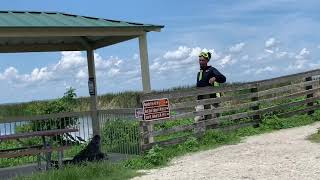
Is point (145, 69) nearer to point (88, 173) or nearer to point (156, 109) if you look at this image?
point (156, 109)

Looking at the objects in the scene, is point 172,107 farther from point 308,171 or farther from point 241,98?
point 308,171

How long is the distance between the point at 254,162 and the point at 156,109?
260cm

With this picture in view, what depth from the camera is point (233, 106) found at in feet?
44.6

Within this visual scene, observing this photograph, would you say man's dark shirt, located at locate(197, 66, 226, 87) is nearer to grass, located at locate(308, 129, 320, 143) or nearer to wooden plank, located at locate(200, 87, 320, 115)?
wooden plank, located at locate(200, 87, 320, 115)

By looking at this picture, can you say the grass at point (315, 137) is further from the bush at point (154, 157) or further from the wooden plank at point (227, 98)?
the bush at point (154, 157)

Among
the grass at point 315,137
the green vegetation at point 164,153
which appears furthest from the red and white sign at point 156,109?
the grass at point 315,137

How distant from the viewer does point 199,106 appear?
496 inches

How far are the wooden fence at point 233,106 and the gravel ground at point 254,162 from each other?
96 cm

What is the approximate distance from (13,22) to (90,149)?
3.01 meters

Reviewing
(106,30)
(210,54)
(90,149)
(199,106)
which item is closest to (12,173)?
(90,149)

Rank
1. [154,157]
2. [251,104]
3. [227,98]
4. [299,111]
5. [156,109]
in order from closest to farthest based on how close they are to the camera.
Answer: [154,157] < [156,109] < [227,98] < [251,104] < [299,111]

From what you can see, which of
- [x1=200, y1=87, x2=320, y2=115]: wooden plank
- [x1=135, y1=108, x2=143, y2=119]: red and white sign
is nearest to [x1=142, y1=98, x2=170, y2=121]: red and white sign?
[x1=135, y1=108, x2=143, y2=119]: red and white sign

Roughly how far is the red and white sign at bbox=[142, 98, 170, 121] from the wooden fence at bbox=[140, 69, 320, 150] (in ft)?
0.29

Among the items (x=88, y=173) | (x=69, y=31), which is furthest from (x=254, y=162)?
(x=69, y=31)
